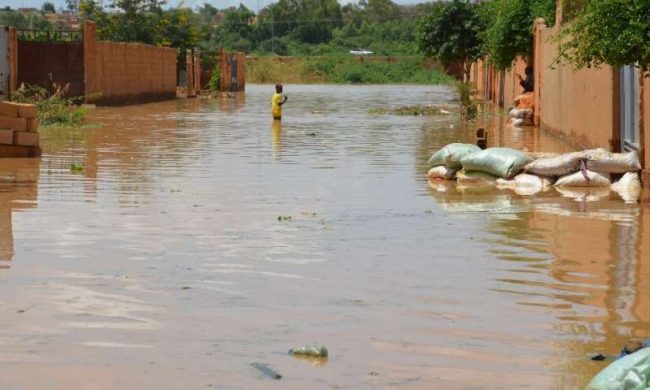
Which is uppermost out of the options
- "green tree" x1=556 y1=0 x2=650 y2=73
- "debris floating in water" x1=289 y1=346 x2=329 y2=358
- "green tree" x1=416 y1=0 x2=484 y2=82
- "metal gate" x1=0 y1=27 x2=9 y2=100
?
"green tree" x1=416 y1=0 x2=484 y2=82

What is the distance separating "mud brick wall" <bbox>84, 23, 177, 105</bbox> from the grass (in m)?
37.9

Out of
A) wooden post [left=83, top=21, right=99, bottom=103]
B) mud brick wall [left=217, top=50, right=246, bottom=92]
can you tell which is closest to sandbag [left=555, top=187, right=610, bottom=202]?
wooden post [left=83, top=21, right=99, bottom=103]

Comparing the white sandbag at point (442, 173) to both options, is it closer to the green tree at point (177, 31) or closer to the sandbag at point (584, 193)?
the sandbag at point (584, 193)

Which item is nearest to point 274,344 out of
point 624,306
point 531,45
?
point 624,306

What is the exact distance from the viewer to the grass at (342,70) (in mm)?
86312

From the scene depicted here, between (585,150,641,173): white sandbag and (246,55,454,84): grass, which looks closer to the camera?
(585,150,641,173): white sandbag

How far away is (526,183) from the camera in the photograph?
14.0 meters

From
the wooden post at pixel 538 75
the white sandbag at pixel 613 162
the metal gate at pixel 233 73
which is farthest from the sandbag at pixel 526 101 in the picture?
the metal gate at pixel 233 73

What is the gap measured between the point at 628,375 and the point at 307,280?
136 inches

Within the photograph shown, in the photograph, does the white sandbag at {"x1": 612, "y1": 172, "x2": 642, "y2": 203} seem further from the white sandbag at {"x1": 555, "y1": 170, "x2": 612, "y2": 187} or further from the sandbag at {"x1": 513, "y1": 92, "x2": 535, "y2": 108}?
the sandbag at {"x1": 513, "y1": 92, "x2": 535, "y2": 108}

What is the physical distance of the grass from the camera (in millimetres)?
86312

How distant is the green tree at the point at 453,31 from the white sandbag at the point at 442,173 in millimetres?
29368

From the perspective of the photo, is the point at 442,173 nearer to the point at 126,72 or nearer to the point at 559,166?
the point at 559,166

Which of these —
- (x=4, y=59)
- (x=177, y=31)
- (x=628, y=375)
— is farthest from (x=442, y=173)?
(x=177, y=31)
